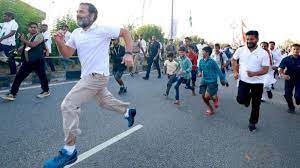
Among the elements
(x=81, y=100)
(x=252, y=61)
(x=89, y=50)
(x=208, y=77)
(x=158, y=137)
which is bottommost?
(x=158, y=137)

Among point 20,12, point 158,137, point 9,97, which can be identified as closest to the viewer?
point 158,137

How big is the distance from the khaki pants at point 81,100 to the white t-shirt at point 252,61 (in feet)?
9.75

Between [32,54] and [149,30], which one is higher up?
[149,30]

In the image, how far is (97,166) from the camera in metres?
4.75

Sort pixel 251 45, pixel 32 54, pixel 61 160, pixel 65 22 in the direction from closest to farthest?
pixel 61 160, pixel 251 45, pixel 32 54, pixel 65 22

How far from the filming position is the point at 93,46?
4809 mm

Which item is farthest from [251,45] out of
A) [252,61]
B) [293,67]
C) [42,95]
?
[42,95]

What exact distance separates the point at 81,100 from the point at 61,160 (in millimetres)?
739

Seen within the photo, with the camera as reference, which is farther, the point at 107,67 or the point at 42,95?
the point at 42,95

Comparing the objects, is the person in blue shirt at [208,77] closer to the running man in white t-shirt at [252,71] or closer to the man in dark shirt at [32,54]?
the running man in white t-shirt at [252,71]

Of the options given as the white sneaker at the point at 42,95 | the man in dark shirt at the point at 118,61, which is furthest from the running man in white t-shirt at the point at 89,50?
the man in dark shirt at the point at 118,61

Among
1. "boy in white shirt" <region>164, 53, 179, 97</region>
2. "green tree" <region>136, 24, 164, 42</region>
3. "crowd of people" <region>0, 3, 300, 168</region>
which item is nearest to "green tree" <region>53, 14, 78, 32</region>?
"crowd of people" <region>0, 3, 300, 168</region>

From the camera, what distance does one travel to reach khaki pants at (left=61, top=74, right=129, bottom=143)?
14.8 ft

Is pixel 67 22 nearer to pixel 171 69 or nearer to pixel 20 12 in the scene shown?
pixel 20 12
